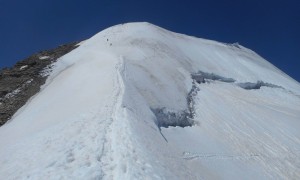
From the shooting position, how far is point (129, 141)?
41.9 ft

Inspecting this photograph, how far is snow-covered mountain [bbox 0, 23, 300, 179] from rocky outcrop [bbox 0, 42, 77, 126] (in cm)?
86

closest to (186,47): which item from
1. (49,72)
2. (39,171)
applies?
(49,72)

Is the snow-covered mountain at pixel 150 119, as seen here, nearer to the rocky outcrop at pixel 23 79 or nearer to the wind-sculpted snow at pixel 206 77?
the wind-sculpted snow at pixel 206 77

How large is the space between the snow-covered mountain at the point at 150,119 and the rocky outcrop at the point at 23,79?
0.86 metres

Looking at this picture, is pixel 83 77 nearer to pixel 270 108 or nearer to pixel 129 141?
pixel 129 141

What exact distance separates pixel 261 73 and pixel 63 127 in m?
29.9

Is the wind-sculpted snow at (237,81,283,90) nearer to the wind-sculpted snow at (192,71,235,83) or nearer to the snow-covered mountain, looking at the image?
the snow-covered mountain

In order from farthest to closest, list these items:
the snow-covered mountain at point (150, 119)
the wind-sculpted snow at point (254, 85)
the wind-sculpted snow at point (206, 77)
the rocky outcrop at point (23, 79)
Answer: the wind-sculpted snow at point (254, 85)
the wind-sculpted snow at point (206, 77)
the rocky outcrop at point (23, 79)
the snow-covered mountain at point (150, 119)

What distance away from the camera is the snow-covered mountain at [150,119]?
1209cm

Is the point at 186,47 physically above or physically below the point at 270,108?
above

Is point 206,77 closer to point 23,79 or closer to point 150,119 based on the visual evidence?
point 23,79

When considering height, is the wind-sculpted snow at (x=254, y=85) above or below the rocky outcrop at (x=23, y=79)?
below

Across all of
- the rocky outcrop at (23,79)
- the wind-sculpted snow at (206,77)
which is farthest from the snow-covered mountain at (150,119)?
the rocky outcrop at (23,79)

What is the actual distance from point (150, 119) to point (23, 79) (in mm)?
14851
